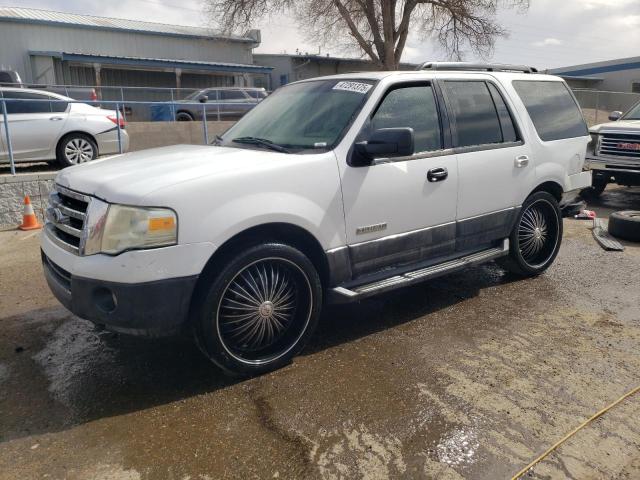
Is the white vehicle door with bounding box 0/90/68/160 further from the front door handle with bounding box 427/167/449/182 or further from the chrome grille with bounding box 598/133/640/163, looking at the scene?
the chrome grille with bounding box 598/133/640/163

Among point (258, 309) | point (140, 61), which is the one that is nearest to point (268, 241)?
point (258, 309)

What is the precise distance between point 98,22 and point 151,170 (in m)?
35.1

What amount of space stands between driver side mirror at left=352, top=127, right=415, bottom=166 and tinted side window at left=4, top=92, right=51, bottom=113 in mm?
7498

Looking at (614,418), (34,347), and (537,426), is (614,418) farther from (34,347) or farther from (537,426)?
(34,347)

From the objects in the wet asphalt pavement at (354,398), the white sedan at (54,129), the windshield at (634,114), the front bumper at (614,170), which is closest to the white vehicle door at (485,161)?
the wet asphalt pavement at (354,398)

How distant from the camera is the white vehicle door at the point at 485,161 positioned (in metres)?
4.25

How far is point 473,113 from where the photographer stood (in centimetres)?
441

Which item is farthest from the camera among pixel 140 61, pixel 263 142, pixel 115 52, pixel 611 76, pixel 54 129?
pixel 611 76

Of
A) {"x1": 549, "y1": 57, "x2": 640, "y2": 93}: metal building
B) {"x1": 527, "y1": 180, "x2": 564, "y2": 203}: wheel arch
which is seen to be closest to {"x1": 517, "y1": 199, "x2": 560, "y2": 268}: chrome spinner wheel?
{"x1": 527, "y1": 180, "x2": 564, "y2": 203}: wheel arch

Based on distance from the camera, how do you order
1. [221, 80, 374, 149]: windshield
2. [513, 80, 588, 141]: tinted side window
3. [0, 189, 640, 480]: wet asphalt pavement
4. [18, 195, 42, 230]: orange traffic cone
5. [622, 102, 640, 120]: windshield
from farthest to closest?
1. [622, 102, 640, 120]: windshield
2. [18, 195, 42, 230]: orange traffic cone
3. [513, 80, 588, 141]: tinted side window
4. [221, 80, 374, 149]: windshield
5. [0, 189, 640, 480]: wet asphalt pavement

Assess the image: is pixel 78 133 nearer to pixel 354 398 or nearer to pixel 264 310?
pixel 264 310

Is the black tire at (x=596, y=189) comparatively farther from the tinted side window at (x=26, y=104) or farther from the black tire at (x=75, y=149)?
the tinted side window at (x=26, y=104)

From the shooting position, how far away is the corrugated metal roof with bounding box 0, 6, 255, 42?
29.9 metres

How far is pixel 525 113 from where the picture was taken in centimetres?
482
